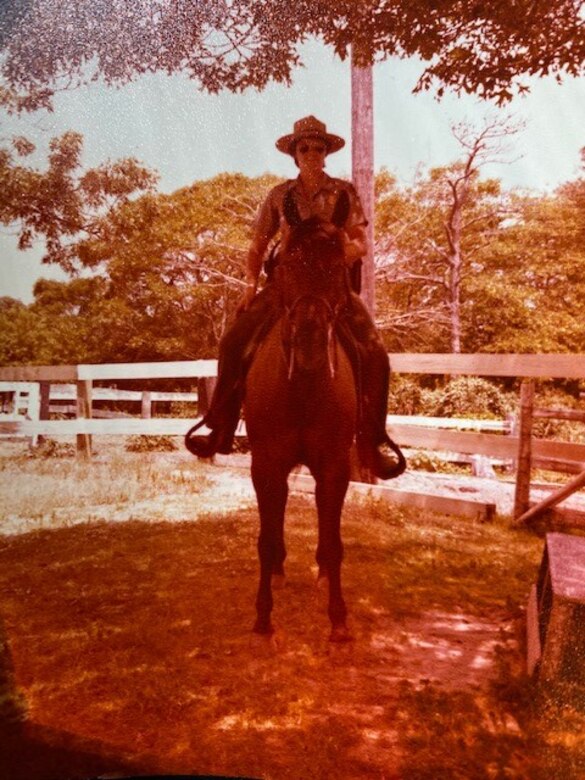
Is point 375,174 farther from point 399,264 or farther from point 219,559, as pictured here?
point 219,559

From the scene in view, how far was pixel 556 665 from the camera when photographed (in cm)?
214

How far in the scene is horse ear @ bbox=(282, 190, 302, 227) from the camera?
2221 mm

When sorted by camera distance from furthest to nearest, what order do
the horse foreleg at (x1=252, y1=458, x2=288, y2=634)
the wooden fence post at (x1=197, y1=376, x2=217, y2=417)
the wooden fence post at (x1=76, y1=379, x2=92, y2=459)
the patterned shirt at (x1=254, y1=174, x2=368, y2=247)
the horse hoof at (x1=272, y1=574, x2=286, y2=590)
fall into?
the wooden fence post at (x1=76, y1=379, x2=92, y2=459) < the wooden fence post at (x1=197, y1=376, x2=217, y2=417) < the horse hoof at (x1=272, y1=574, x2=286, y2=590) < the horse foreleg at (x1=252, y1=458, x2=288, y2=634) < the patterned shirt at (x1=254, y1=174, x2=368, y2=247)

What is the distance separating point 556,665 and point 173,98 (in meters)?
2.89

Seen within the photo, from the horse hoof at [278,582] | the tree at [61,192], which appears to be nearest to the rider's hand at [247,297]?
the tree at [61,192]

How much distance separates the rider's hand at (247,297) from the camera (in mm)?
2555

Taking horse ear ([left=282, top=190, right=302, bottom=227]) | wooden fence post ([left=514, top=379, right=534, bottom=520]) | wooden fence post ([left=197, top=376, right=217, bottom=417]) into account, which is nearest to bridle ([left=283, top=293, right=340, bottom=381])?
horse ear ([left=282, top=190, right=302, bottom=227])

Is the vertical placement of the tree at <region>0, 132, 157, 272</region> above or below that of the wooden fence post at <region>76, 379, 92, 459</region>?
above

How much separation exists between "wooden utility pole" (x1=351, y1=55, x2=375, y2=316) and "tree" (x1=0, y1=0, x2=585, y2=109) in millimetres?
82

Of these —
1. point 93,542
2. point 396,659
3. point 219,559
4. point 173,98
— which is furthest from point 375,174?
point 93,542

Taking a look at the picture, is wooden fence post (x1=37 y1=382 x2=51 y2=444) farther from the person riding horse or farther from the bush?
the person riding horse

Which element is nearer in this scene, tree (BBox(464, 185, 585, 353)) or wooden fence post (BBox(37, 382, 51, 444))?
tree (BBox(464, 185, 585, 353))

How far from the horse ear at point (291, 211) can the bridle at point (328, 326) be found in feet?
0.92

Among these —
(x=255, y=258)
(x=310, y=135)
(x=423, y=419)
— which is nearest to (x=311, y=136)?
(x=310, y=135)
